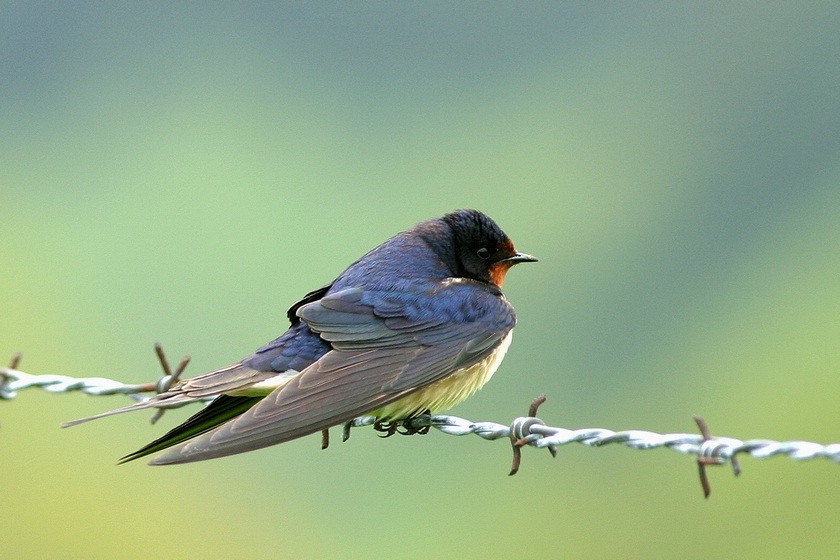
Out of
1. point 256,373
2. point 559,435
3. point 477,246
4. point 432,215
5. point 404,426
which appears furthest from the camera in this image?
point 432,215

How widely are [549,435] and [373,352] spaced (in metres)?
0.88

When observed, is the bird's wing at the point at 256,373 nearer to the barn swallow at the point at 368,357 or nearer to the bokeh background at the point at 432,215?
the barn swallow at the point at 368,357

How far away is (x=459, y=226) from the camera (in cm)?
460

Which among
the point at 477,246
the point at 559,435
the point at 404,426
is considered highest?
the point at 477,246

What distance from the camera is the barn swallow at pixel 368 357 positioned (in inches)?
143

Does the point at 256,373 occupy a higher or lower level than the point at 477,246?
lower

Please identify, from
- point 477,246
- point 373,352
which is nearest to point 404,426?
point 373,352

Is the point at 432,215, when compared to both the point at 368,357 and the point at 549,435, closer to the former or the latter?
the point at 368,357

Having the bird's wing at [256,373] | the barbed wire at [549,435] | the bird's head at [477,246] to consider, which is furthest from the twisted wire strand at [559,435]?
the bird's head at [477,246]

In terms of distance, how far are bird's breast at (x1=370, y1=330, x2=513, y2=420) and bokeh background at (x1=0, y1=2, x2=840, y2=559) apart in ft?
35.3

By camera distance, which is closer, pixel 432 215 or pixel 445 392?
pixel 445 392

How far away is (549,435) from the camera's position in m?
3.20

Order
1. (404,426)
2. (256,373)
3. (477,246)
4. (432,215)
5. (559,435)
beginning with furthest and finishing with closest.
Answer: (432,215) → (477,246) → (404,426) → (256,373) → (559,435)

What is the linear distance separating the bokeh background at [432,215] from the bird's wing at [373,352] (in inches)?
425
